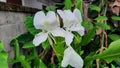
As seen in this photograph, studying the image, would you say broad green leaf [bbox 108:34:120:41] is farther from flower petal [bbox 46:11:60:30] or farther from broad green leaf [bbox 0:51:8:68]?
broad green leaf [bbox 0:51:8:68]

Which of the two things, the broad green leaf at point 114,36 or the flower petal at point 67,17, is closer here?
the flower petal at point 67,17

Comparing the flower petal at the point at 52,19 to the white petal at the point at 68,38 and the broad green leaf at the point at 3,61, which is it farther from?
the broad green leaf at the point at 3,61

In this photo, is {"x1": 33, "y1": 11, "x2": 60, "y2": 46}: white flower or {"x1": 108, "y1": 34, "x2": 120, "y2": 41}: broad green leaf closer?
{"x1": 33, "y1": 11, "x2": 60, "y2": 46}: white flower

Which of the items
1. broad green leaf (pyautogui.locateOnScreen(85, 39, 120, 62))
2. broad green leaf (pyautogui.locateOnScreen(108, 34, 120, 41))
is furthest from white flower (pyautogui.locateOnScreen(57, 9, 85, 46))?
broad green leaf (pyautogui.locateOnScreen(108, 34, 120, 41))

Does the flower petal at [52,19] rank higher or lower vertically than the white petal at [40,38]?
higher

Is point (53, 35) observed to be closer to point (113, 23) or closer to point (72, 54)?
point (72, 54)

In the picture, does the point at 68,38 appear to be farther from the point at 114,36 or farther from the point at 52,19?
the point at 114,36

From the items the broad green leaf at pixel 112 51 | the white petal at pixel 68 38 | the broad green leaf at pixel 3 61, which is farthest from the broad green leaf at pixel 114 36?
the broad green leaf at pixel 3 61

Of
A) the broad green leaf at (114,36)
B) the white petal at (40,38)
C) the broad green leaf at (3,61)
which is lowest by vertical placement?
the broad green leaf at (114,36)

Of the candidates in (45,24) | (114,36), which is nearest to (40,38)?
(45,24)
